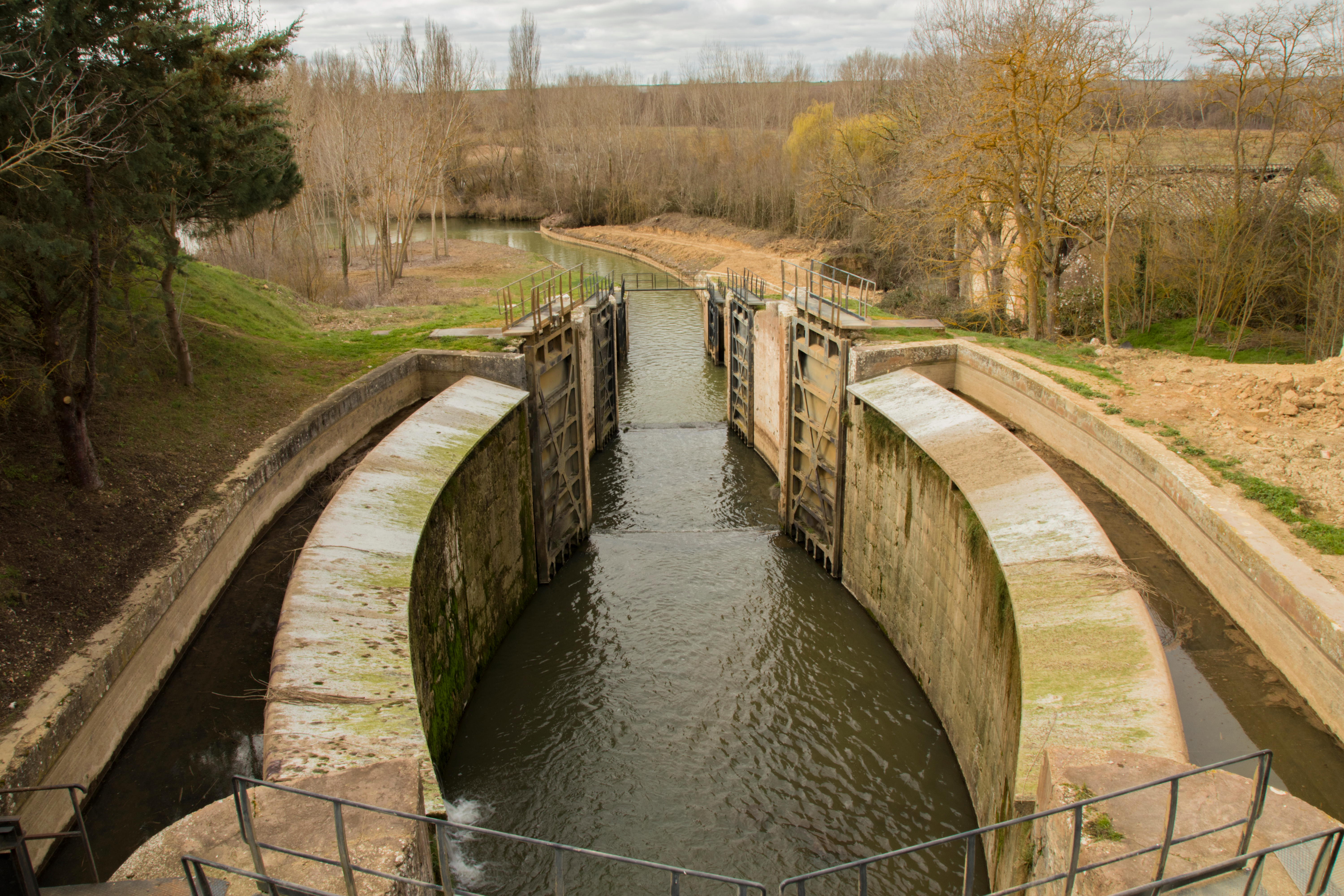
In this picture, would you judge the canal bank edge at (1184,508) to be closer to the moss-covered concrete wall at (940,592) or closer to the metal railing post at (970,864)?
the moss-covered concrete wall at (940,592)

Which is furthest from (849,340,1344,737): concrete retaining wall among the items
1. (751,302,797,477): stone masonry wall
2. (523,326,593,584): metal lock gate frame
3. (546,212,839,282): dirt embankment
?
(546,212,839,282): dirt embankment

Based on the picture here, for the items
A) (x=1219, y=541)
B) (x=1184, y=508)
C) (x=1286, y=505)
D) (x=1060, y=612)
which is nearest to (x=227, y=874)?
(x=1060, y=612)

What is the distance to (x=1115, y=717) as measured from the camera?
7254mm

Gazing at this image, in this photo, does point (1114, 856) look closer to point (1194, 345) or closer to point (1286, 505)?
point (1286, 505)

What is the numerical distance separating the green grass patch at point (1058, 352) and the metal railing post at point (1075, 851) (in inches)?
437

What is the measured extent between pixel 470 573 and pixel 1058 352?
1184cm

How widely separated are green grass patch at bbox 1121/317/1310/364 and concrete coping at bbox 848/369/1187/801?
1081 centimetres

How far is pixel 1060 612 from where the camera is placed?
28.8 ft

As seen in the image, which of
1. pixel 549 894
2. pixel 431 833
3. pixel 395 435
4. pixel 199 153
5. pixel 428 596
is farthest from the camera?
pixel 199 153

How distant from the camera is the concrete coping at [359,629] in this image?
7066 millimetres

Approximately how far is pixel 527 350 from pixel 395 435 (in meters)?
3.89

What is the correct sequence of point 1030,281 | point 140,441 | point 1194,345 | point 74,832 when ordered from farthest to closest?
point 1194,345 → point 1030,281 → point 140,441 → point 74,832

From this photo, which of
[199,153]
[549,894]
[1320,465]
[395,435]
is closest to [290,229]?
[199,153]

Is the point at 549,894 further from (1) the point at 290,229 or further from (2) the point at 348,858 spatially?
(1) the point at 290,229
